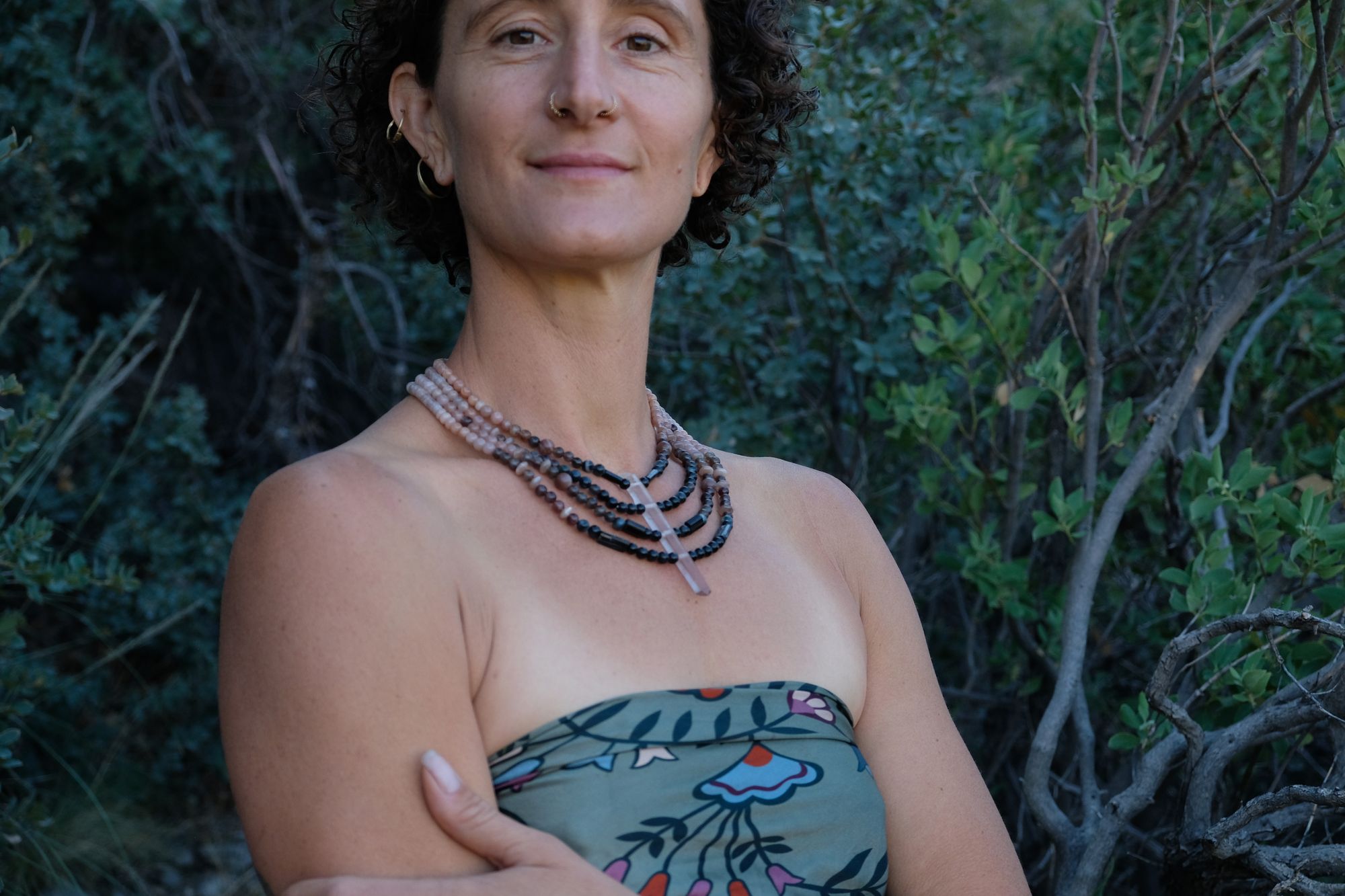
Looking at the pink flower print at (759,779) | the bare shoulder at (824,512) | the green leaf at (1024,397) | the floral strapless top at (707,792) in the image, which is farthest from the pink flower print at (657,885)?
the green leaf at (1024,397)

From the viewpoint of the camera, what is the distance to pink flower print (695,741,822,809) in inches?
62.7

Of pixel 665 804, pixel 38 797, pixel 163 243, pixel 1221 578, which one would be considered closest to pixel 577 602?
pixel 665 804

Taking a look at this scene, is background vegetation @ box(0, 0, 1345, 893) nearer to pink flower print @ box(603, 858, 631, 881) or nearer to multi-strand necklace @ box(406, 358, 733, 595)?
Result: multi-strand necklace @ box(406, 358, 733, 595)

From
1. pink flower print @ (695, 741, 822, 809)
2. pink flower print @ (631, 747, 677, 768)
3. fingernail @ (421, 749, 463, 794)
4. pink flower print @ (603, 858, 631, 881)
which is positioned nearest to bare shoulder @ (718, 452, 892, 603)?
pink flower print @ (695, 741, 822, 809)

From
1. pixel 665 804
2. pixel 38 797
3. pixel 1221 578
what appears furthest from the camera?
pixel 38 797

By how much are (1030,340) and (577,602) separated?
1602 mm

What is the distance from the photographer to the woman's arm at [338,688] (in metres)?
1.39

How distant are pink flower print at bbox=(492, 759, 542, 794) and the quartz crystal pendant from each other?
36cm

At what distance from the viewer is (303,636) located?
1424mm

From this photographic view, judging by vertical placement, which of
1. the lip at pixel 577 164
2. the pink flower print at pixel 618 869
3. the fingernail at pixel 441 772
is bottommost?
the pink flower print at pixel 618 869

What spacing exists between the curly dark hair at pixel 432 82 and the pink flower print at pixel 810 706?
2.76 feet

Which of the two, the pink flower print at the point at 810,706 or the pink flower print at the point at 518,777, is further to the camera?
the pink flower print at the point at 810,706

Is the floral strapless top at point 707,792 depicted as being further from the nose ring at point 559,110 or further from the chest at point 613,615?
the nose ring at point 559,110

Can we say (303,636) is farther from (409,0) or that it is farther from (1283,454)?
(1283,454)
